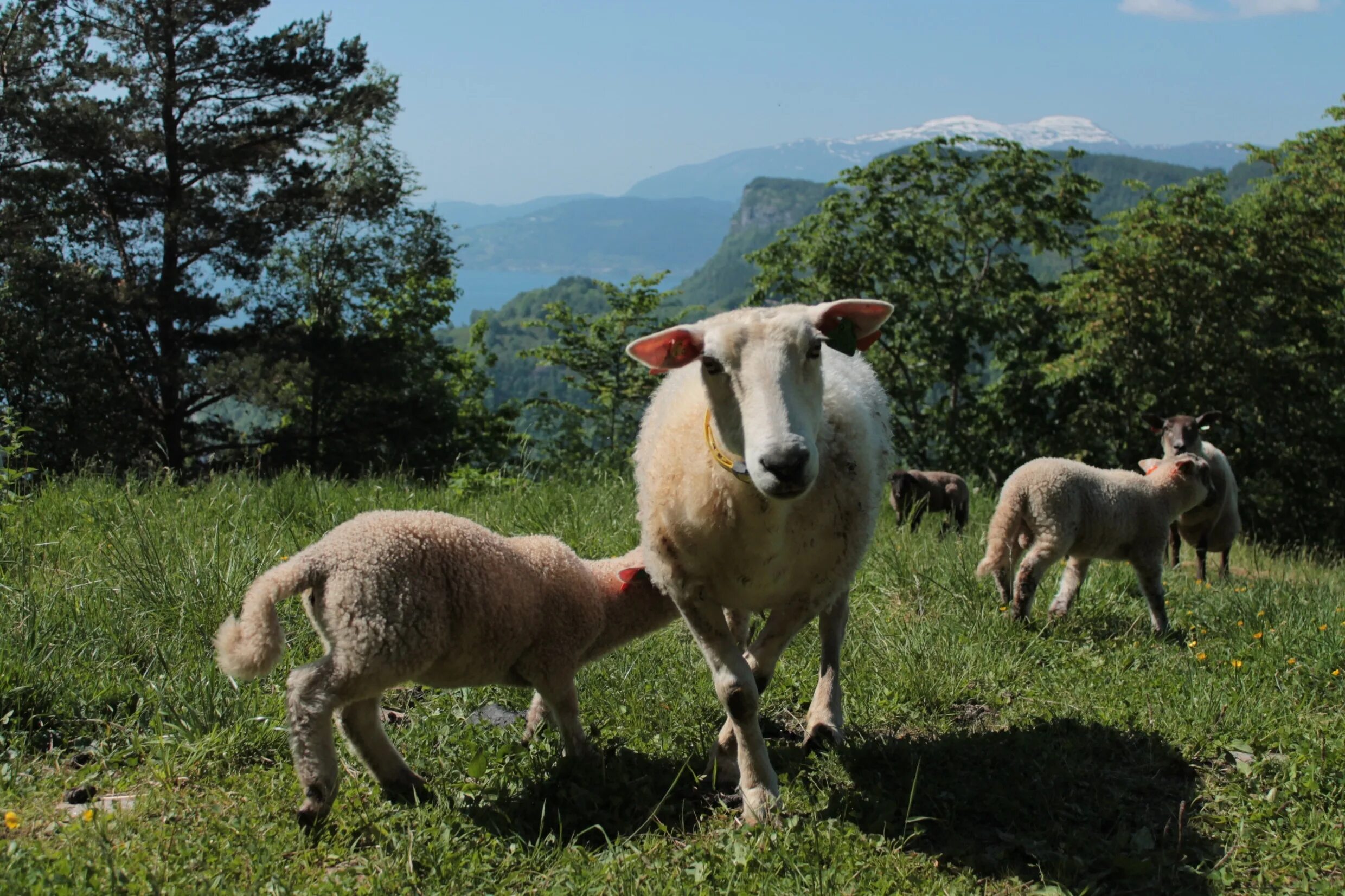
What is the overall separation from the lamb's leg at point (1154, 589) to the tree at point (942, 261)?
17.0 meters

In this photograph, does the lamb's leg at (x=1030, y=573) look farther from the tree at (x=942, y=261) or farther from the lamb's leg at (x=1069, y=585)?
the tree at (x=942, y=261)

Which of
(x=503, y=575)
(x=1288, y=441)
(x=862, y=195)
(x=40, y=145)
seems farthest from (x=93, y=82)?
(x=1288, y=441)

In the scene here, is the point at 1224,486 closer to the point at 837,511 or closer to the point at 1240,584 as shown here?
the point at 1240,584

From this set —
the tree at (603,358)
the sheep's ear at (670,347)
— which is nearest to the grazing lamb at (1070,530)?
the sheep's ear at (670,347)

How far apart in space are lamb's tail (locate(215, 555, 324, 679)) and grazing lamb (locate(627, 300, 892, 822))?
4.54ft

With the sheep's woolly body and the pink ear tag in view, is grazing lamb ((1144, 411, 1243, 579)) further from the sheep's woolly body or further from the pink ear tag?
the pink ear tag

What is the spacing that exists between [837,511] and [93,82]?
855 inches

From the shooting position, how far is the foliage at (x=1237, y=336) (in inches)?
755

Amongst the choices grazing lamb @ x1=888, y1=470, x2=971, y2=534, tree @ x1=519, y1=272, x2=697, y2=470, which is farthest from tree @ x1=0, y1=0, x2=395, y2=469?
grazing lamb @ x1=888, y1=470, x2=971, y2=534

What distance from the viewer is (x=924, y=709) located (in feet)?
15.0

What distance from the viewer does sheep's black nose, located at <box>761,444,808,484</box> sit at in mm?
3098

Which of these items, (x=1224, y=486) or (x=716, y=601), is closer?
(x=716, y=601)

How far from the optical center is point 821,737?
4.28m

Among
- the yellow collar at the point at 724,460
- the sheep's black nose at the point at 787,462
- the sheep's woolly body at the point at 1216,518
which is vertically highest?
the sheep's black nose at the point at 787,462
